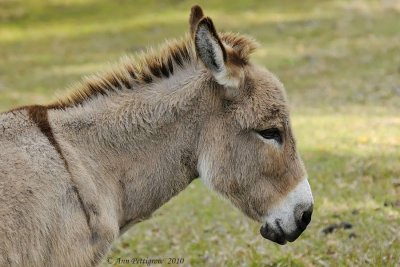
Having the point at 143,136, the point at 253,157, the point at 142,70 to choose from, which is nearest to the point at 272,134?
the point at 253,157

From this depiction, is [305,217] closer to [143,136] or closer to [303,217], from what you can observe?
[303,217]

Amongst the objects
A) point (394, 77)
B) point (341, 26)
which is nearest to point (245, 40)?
point (394, 77)

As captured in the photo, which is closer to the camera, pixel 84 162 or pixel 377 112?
pixel 84 162

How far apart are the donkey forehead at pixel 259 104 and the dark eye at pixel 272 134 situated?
47mm

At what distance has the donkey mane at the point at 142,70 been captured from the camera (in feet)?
18.4

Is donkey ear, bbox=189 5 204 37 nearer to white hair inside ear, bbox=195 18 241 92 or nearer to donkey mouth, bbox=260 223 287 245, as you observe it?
white hair inside ear, bbox=195 18 241 92

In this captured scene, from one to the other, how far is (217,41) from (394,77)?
12646mm

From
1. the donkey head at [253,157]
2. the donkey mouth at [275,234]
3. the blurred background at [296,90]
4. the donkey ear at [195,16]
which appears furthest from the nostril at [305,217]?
the donkey ear at [195,16]

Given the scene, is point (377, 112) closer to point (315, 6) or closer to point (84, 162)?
point (84, 162)

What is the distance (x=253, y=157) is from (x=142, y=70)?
3.29 ft

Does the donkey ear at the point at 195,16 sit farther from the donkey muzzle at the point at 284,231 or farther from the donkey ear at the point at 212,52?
the donkey muzzle at the point at 284,231

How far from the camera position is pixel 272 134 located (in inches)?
221

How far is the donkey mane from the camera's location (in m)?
5.61

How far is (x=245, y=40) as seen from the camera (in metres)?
5.80
